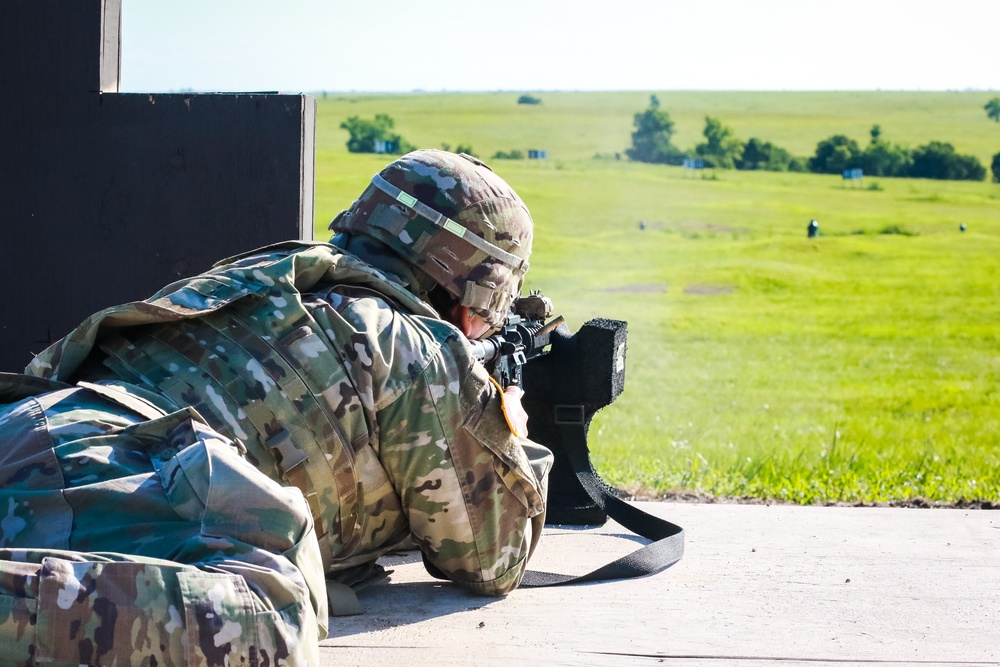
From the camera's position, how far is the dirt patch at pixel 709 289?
27141 mm

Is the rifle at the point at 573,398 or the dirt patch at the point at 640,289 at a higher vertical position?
the rifle at the point at 573,398

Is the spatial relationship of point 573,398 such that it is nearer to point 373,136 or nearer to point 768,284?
point 768,284

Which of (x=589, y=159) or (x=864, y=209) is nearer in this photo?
→ (x=864, y=209)

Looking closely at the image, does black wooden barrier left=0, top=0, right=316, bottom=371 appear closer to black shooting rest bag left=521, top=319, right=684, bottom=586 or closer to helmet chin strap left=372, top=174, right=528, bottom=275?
helmet chin strap left=372, top=174, right=528, bottom=275

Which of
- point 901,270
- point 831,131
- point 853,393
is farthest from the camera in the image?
point 831,131

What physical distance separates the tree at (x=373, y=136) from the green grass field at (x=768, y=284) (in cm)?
44

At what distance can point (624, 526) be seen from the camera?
4227mm

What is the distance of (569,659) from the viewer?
2.85m

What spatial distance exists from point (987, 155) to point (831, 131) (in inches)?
341

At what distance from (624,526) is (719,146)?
129ft

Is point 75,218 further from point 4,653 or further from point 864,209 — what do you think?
point 864,209

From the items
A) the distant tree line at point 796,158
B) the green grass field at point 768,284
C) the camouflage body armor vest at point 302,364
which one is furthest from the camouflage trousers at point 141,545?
the distant tree line at point 796,158

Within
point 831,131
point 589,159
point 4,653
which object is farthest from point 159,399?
point 831,131

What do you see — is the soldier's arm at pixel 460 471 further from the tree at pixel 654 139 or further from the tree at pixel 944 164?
the tree at pixel 654 139
